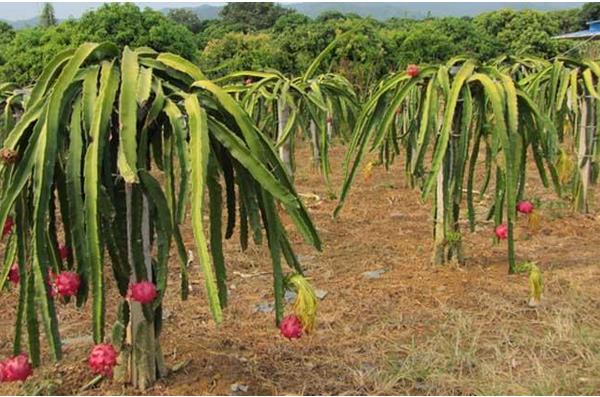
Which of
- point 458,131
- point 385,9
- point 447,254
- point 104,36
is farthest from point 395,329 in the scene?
point 385,9

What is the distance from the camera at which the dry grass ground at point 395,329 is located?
8.82 feet

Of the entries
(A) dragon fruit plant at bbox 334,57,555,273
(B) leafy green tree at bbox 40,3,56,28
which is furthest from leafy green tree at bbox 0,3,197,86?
(B) leafy green tree at bbox 40,3,56,28

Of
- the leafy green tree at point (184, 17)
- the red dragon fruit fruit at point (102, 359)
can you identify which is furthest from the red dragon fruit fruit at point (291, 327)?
the leafy green tree at point (184, 17)

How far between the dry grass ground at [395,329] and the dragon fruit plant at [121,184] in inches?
A: 21.3

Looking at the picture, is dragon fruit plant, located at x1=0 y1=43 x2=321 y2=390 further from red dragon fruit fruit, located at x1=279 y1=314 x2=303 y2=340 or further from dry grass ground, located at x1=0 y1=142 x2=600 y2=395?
dry grass ground, located at x1=0 y1=142 x2=600 y2=395

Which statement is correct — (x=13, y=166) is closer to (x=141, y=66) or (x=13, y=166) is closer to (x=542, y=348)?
(x=141, y=66)

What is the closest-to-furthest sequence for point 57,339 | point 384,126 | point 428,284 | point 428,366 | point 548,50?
point 57,339
point 428,366
point 384,126
point 428,284
point 548,50

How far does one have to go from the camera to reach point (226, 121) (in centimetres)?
232

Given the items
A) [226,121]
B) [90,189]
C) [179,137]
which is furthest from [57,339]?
[226,121]

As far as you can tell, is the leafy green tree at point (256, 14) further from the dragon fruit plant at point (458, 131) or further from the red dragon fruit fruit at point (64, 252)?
the red dragon fruit fruit at point (64, 252)

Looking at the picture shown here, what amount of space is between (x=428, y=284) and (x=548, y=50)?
1805 centimetres

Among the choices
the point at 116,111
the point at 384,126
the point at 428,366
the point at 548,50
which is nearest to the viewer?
the point at 116,111

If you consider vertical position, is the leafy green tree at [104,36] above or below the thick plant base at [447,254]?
above

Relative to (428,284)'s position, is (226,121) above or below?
above
